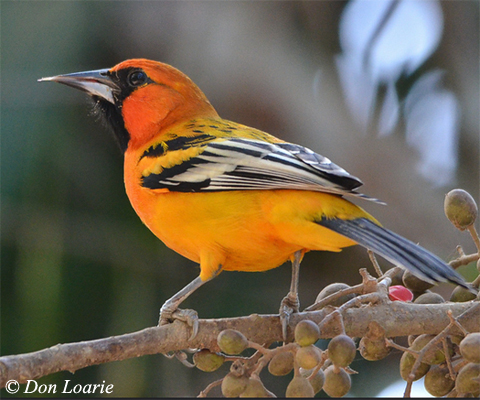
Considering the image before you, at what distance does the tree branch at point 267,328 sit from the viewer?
2016 mm

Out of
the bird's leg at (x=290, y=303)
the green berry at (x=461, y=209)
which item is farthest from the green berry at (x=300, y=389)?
the green berry at (x=461, y=209)

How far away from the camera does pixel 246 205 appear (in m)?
2.74

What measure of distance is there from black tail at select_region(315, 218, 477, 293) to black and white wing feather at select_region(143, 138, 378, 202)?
0.47 ft

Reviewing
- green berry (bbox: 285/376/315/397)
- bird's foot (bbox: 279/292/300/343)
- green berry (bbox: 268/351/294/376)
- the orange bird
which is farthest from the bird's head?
green berry (bbox: 285/376/315/397)

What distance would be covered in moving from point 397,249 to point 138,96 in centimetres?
200

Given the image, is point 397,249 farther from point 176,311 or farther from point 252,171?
point 176,311

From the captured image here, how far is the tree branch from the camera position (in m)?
2.02

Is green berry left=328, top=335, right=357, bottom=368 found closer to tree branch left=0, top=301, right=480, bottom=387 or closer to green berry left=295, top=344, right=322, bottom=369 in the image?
green berry left=295, top=344, right=322, bottom=369

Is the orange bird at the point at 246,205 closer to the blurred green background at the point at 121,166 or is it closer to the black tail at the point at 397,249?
the black tail at the point at 397,249

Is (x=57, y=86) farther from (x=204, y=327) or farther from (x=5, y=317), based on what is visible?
(x=204, y=327)

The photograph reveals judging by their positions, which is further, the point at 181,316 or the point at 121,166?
the point at 121,166

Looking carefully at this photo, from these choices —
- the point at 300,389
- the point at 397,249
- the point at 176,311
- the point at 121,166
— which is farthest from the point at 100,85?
the point at 300,389

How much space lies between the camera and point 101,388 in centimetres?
364

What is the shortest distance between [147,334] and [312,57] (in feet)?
15.2
